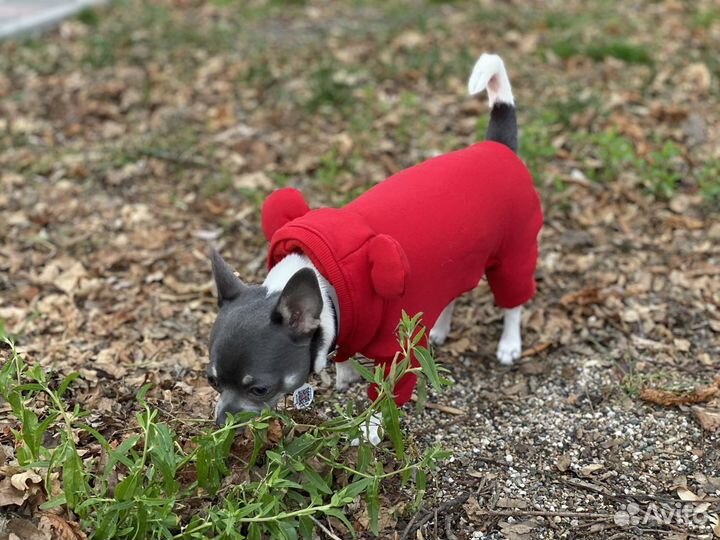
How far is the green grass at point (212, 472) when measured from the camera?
261 cm

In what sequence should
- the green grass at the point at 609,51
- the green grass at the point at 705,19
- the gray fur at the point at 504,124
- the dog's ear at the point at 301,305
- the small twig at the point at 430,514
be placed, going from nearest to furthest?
the dog's ear at the point at 301,305 → the small twig at the point at 430,514 → the gray fur at the point at 504,124 → the green grass at the point at 609,51 → the green grass at the point at 705,19

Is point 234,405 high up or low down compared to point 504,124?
down

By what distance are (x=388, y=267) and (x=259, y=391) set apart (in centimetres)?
65

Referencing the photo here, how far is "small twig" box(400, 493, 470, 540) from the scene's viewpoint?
3.09 m

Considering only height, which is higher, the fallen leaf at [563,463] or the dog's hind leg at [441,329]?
the dog's hind leg at [441,329]

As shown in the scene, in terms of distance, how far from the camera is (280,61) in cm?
705

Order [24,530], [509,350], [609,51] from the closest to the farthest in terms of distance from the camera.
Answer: [24,530], [509,350], [609,51]

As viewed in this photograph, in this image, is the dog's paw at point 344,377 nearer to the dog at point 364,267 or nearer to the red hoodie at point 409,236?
the dog at point 364,267

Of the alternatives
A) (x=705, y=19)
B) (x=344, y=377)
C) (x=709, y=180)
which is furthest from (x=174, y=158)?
(x=705, y=19)

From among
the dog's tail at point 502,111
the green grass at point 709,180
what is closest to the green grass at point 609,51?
the green grass at point 709,180

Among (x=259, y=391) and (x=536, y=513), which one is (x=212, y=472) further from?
(x=536, y=513)

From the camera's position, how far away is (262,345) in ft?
9.82

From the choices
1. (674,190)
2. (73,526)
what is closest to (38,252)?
(73,526)

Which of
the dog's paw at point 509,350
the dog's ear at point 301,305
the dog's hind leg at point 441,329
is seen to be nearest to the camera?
the dog's ear at point 301,305
